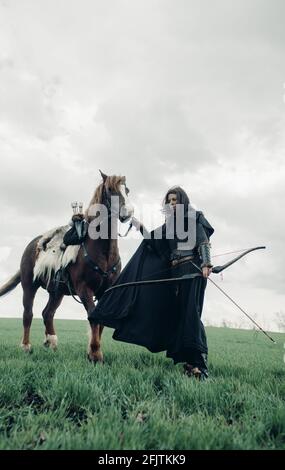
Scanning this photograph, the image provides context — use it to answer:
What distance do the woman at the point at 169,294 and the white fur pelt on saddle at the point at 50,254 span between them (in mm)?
1749

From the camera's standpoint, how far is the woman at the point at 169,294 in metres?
5.83

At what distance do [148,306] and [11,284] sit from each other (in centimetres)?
519

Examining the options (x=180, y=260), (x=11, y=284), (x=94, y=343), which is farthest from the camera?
(x=11, y=284)

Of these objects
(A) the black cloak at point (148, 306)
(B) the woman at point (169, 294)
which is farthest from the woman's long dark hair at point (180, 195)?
(A) the black cloak at point (148, 306)

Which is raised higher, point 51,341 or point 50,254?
point 50,254

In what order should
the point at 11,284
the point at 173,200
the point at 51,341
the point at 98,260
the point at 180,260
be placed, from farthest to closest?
the point at 11,284
the point at 51,341
the point at 98,260
the point at 173,200
the point at 180,260

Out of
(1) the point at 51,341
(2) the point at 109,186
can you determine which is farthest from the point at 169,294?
(1) the point at 51,341

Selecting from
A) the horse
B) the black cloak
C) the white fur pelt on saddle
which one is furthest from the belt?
the white fur pelt on saddle

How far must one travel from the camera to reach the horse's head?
644cm

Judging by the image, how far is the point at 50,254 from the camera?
28.2 feet

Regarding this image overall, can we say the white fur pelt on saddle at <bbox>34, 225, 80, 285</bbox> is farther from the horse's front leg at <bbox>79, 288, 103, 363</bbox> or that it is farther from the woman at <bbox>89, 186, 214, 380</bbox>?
the woman at <bbox>89, 186, 214, 380</bbox>

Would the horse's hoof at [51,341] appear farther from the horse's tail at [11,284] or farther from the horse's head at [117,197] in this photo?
the horse's head at [117,197]

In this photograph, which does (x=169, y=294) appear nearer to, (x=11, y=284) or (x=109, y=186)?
A: (x=109, y=186)

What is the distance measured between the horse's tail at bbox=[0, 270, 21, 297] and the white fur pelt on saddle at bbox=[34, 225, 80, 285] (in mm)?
1285
